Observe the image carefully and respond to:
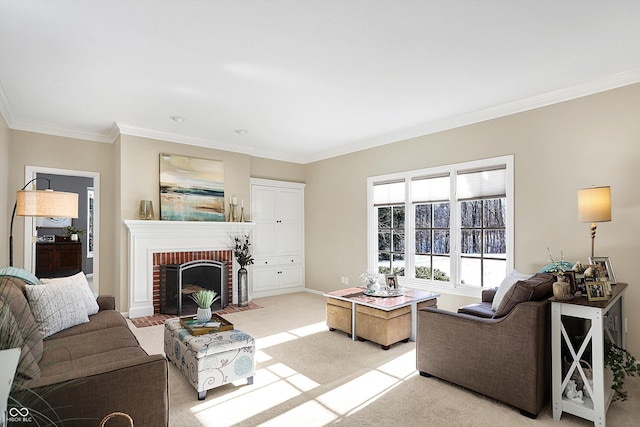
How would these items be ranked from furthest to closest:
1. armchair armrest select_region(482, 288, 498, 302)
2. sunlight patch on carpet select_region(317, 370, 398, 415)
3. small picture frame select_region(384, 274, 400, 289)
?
small picture frame select_region(384, 274, 400, 289), armchair armrest select_region(482, 288, 498, 302), sunlight patch on carpet select_region(317, 370, 398, 415)

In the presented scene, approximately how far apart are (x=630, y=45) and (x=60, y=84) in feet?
16.6

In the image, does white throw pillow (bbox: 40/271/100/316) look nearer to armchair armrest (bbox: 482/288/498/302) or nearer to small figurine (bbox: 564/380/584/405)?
small figurine (bbox: 564/380/584/405)

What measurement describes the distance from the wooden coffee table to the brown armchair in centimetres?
76

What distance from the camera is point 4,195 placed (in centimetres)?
430

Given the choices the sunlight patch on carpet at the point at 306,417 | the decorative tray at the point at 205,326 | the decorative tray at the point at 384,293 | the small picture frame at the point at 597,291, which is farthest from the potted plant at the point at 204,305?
the small picture frame at the point at 597,291

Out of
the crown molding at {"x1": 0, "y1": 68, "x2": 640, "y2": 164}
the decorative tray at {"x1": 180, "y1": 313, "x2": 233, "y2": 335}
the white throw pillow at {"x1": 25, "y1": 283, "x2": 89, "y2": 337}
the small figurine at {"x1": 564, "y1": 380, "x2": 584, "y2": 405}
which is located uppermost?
the crown molding at {"x1": 0, "y1": 68, "x2": 640, "y2": 164}

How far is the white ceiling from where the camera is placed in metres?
2.31

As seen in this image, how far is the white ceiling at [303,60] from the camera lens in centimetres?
231

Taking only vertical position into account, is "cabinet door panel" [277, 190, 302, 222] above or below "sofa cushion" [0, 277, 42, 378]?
above

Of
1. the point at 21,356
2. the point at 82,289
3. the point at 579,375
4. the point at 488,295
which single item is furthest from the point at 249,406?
the point at 488,295

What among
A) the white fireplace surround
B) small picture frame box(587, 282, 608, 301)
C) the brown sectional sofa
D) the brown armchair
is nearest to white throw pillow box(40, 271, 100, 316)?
the brown sectional sofa

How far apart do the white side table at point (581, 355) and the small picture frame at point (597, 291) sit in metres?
0.04

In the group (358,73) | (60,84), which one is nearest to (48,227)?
(60,84)

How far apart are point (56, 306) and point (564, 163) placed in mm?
4765
